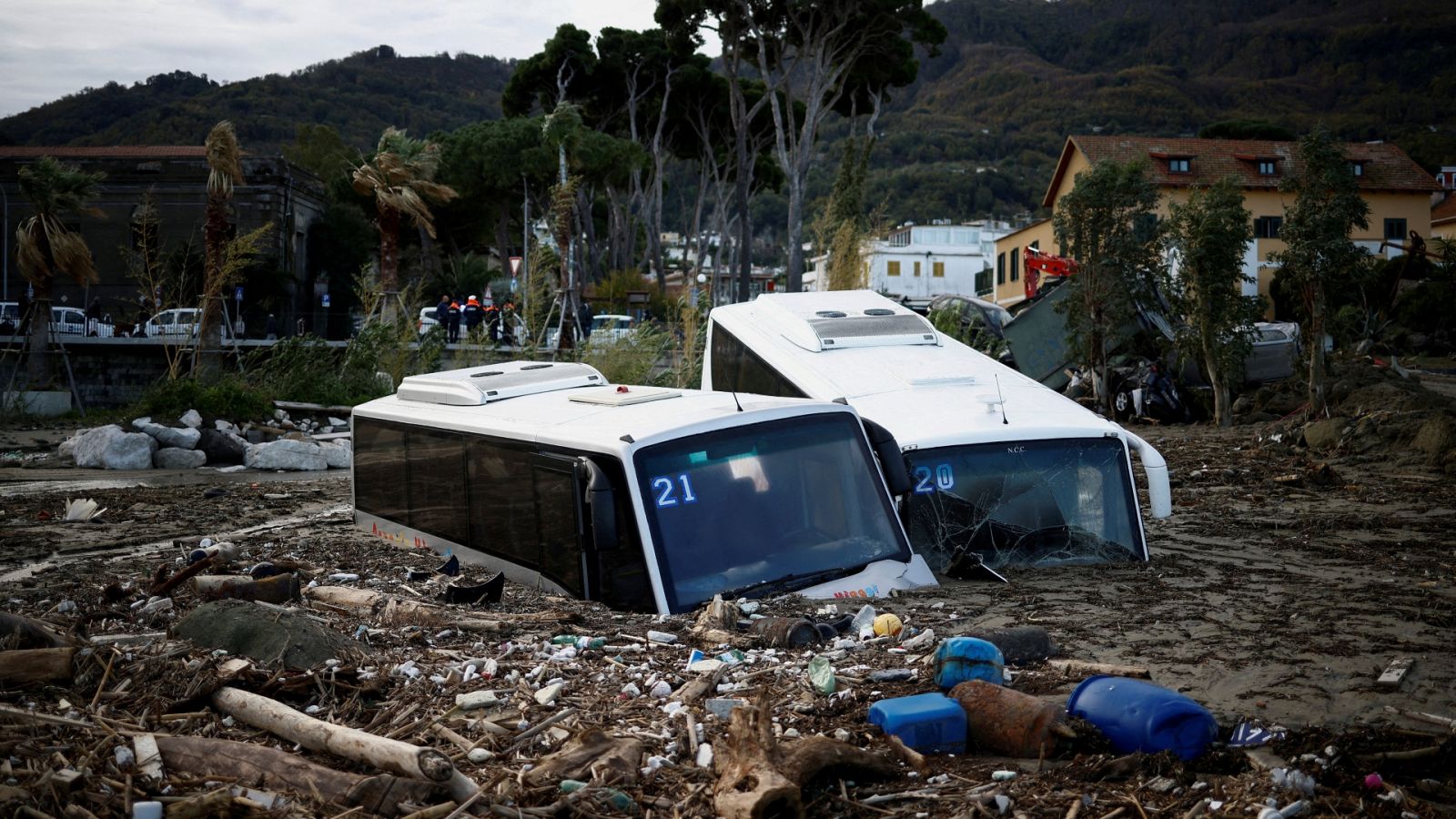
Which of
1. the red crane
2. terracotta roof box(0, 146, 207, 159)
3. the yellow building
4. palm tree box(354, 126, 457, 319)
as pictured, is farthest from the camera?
terracotta roof box(0, 146, 207, 159)

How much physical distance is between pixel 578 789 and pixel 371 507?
7.71m

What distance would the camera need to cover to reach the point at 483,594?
25.4 feet

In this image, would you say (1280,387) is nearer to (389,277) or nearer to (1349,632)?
(1349,632)

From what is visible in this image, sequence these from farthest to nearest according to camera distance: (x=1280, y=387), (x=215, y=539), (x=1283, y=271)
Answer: (x=1280, y=387) → (x=1283, y=271) → (x=215, y=539)

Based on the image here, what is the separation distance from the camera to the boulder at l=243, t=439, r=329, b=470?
19.4 meters

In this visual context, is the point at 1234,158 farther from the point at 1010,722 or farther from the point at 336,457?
the point at 1010,722

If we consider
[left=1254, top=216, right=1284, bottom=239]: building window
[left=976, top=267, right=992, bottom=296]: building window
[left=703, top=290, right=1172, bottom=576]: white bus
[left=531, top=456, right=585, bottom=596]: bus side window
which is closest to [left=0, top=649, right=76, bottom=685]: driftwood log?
[left=531, top=456, right=585, bottom=596]: bus side window

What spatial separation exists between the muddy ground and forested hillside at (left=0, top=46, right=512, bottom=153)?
99907 millimetres

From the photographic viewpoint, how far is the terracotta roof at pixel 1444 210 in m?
65.9

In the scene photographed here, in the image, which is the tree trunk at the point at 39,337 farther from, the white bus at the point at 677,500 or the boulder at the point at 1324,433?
the boulder at the point at 1324,433

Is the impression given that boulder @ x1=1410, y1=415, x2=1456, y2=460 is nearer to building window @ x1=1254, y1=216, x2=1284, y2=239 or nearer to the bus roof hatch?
the bus roof hatch

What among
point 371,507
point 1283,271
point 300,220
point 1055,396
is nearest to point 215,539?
point 371,507

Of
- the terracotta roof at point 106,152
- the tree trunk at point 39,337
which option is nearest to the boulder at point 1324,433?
the tree trunk at point 39,337

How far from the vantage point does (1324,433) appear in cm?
1723
